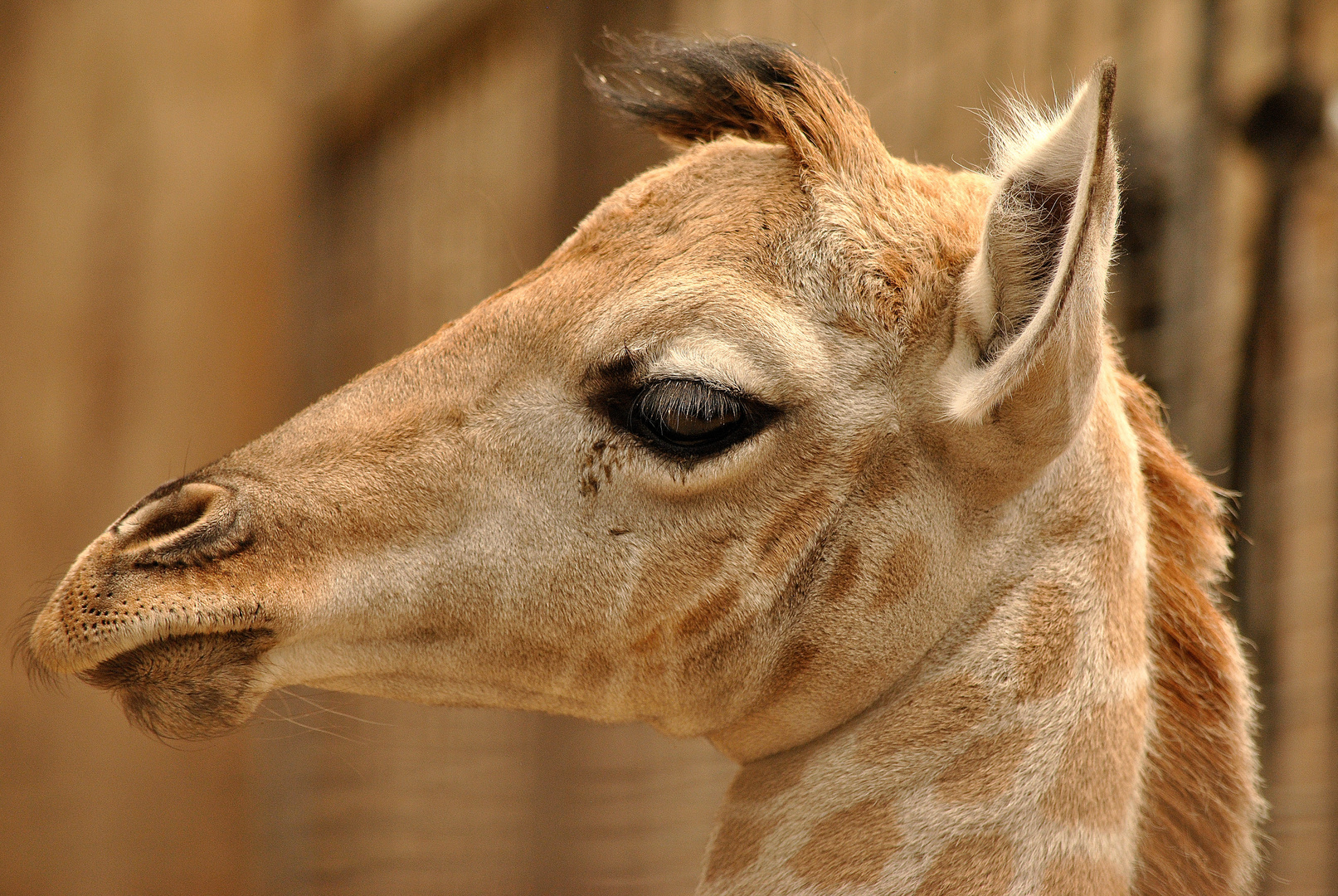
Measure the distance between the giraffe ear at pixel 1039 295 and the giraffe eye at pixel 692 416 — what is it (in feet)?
0.82

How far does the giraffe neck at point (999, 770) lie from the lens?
1363 mm

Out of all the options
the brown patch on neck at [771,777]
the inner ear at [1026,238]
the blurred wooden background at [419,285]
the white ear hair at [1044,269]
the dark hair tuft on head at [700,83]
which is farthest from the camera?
the blurred wooden background at [419,285]

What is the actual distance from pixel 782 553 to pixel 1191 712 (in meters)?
0.61

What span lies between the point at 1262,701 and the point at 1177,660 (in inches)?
71.6

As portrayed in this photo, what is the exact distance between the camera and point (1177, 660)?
156cm

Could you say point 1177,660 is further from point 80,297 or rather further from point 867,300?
point 80,297

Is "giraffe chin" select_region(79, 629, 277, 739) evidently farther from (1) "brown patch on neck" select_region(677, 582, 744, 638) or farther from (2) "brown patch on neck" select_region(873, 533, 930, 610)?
(2) "brown patch on neck" select_region(873, 533, 930, 610)

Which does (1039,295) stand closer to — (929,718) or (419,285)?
(929,718)

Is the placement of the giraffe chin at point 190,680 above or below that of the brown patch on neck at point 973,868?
above

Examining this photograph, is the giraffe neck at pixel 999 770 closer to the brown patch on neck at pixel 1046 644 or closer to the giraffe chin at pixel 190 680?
the brown patch on neck at pixel 1046 644

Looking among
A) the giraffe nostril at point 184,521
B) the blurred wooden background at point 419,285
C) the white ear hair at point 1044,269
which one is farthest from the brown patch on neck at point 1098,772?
the blurred wooden background at point 419,285

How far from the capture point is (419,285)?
6.44 m

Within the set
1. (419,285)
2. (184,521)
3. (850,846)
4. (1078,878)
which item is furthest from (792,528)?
(419,285)

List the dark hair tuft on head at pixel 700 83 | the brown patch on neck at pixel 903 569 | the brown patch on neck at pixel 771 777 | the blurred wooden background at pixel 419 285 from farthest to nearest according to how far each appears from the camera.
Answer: the blurred wooden background at pixel 419 285
the dark hair tuft on head at pixel 700 83
the brown patch on neck at pixel 771 777
the brown patch on neck at pixel 903 569
